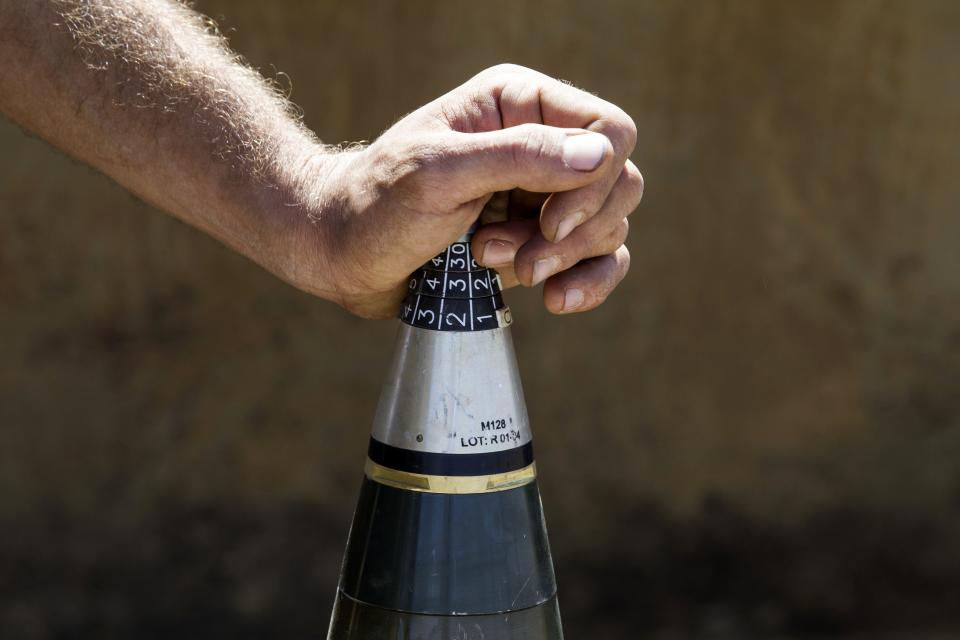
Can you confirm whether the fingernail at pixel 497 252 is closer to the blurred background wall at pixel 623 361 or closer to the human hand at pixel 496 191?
the human hand at pixel 496 191

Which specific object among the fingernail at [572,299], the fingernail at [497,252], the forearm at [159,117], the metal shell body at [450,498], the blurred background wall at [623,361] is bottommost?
the metal shell body at [450,498]

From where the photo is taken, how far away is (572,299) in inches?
45.4

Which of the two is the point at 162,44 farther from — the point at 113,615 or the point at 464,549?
the point at 113,615

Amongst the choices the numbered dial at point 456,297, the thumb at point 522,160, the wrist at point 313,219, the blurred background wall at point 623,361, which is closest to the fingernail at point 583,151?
the thumb at point 522,160

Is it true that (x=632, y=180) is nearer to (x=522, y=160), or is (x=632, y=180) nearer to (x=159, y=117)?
(x=522, y=160)

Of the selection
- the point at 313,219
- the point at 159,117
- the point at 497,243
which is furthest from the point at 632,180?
the point at 159,117

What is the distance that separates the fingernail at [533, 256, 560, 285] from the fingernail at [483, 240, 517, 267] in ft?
0.17

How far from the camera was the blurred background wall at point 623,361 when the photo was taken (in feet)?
10.4

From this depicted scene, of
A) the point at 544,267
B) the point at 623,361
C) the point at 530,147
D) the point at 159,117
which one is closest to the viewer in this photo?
the point at 530,147

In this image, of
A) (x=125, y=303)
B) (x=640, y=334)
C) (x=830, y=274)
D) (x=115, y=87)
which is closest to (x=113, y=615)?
(x=125, y=303)

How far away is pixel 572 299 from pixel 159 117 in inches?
16.5

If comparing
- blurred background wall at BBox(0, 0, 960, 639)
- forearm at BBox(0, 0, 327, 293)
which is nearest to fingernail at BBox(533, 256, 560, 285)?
forearm at BBox(0, 0, 327, 293)

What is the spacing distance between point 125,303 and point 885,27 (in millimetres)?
2022

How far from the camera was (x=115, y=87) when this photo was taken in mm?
1205
